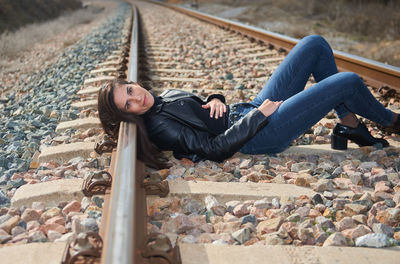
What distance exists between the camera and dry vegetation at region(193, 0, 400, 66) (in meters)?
8.59

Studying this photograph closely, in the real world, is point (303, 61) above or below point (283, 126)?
above

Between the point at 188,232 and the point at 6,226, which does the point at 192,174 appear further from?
the point at 6,226

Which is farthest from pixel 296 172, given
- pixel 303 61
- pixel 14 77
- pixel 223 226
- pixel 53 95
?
pixel 14 77

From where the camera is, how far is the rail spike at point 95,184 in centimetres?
226

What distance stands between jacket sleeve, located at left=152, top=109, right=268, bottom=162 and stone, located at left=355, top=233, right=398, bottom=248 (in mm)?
1051

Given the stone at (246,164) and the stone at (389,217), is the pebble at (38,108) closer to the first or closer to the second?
the stone at (246,164)

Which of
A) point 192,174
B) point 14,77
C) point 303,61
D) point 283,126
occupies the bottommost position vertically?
point 14,77

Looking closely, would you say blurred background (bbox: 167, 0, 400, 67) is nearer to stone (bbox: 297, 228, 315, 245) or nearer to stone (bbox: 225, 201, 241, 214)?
stone (bbox: 225, 201, 241, 214)

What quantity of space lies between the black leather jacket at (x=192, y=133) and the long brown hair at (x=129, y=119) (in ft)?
0.31

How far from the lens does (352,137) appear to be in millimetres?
3092

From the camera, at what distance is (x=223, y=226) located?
82.7 inches

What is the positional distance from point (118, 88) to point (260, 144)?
3.63 feet

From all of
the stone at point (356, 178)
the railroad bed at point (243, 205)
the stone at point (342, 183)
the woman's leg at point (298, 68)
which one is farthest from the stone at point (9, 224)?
the woman's leg at point (298, 68)

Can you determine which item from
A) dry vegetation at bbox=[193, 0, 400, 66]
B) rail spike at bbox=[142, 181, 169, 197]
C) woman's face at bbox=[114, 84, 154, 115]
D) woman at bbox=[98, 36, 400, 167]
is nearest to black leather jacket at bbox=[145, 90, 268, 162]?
woman at bbox=[98, 36, 400, 167]
